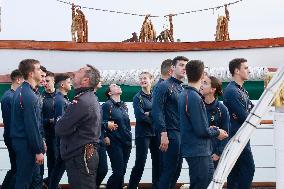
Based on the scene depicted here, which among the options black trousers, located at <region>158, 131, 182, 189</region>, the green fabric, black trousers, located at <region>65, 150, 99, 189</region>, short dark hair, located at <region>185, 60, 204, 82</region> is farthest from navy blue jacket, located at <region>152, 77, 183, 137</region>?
the green fabric

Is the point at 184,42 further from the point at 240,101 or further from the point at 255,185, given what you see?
the point at 240,101

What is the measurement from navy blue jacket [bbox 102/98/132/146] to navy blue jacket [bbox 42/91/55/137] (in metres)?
0.70

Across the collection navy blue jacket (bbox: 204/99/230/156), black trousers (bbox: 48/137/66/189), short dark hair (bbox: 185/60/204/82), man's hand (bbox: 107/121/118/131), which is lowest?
black trousers (bbox: 48/137/66/189)

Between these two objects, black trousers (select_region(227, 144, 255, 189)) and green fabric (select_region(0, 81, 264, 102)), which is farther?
green fabric (select_region(0, 81, 264, 102))

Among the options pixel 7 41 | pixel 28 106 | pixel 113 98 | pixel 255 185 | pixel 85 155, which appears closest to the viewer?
pixel 85 155

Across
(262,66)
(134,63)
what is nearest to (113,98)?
(134,63)

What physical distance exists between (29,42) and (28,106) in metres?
4.41

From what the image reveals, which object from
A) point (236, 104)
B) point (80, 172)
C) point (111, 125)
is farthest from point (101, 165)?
point (80, 172)

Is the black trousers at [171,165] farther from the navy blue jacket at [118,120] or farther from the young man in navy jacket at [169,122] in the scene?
the navy blue jacket at [118,120]

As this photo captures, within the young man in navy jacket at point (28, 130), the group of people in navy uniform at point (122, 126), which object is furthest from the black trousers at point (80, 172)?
the young man in navy jacket at point (28, 130)

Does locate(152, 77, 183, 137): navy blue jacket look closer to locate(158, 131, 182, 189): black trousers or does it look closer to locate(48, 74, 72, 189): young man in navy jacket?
locate(158, 131, 182, 189): black trousers

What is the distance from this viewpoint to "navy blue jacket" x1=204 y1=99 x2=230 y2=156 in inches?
244

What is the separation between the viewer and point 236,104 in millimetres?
6273

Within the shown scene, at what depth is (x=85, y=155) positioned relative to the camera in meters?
4.99
